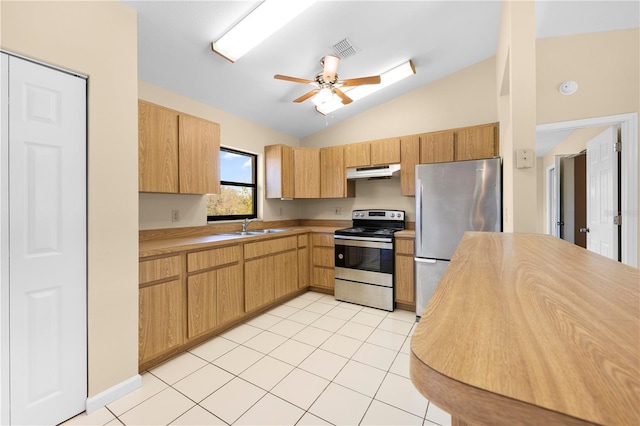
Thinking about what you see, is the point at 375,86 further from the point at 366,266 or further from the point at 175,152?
the point at 175,152

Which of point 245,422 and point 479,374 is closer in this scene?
point 479,374

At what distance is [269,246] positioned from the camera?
10.3 ft

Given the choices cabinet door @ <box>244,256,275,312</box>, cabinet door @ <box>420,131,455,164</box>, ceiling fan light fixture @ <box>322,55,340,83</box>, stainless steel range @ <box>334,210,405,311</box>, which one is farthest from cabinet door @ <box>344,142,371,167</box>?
cabinet door @ <box>244,256,275,312</box>

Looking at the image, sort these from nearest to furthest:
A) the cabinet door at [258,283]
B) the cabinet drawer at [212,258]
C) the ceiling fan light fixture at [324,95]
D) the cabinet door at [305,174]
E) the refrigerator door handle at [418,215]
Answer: the cabinet drawer at [212,258] < the ceiling fan light fixture at [324,95] < the cabinet door at [258,283] < the refrigerator door handle at [418,215] < the cabinet door at [305,174]

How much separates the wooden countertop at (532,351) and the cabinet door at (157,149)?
2399mm

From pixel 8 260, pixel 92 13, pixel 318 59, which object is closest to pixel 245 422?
pixel 8 260

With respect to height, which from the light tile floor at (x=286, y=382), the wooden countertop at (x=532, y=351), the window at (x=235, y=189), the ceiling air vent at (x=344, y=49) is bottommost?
the light tile floor at (x=286, y=382)

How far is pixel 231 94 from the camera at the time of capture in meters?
2.97

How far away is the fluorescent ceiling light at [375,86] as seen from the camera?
3.06 metres

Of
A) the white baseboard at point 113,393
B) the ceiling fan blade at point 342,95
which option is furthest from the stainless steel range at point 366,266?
the white baseboard at point 113,393

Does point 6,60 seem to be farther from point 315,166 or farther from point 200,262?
point 315,166

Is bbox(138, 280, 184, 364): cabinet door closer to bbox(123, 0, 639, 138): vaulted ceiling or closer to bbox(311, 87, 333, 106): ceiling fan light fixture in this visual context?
bbox(123, 0, 639, 138): vaulted ceiling

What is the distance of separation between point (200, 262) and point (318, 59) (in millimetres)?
2260

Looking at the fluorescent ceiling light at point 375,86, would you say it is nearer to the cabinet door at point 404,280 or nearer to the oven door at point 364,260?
the oven door at point 364,260
